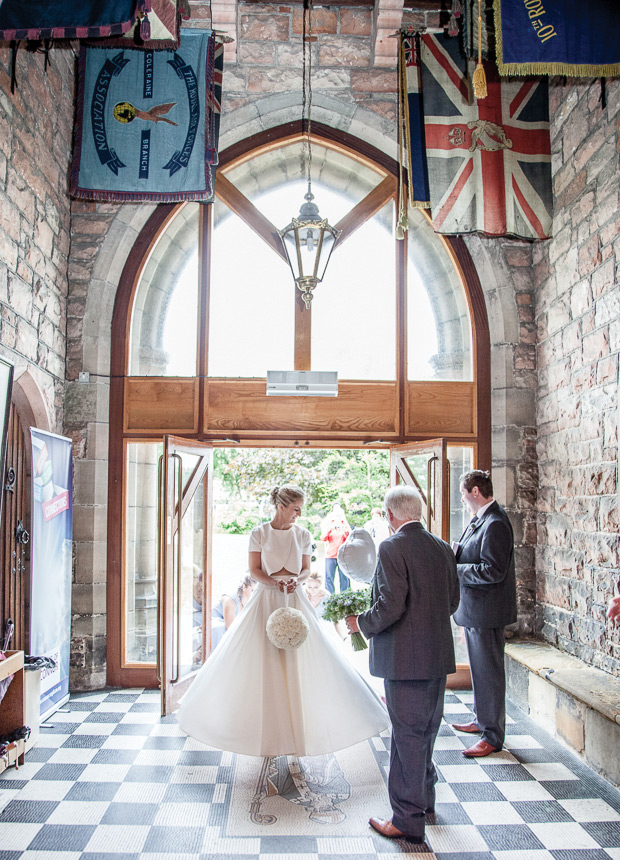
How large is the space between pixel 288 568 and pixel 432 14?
524 cm

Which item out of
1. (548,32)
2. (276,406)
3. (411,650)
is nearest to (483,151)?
(548,32)

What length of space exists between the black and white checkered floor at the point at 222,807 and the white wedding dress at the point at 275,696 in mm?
275

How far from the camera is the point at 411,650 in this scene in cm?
304

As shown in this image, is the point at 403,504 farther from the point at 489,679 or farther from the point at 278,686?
the point at 489,679

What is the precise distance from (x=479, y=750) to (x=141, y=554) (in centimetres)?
Result: 325

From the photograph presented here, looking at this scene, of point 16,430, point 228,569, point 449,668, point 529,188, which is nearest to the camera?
point 449,668

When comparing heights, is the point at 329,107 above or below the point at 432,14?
below

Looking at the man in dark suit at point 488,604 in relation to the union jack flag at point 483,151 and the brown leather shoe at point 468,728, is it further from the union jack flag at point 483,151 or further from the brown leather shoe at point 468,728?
the union jack flag at point 483,151

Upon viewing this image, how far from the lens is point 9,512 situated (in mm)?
4668

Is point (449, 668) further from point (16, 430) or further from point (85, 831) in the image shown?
point (16, 430)

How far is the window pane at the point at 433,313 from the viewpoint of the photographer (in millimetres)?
6234

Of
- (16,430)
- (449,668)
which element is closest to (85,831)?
(449,668)

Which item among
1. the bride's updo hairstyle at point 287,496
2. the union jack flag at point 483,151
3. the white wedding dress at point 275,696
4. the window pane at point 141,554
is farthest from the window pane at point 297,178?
the white wedding dress at point 275,696

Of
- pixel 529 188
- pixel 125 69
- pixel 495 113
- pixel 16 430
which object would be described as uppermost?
pixel 125 69
